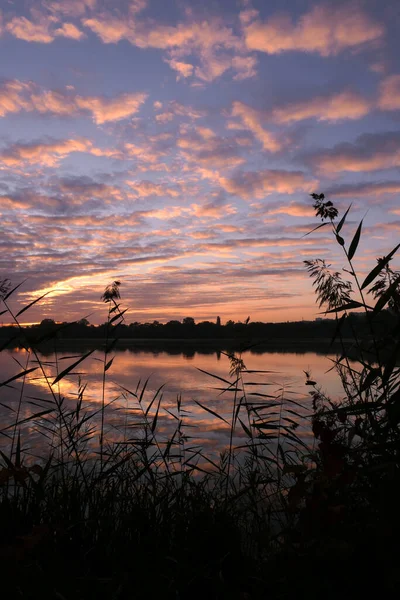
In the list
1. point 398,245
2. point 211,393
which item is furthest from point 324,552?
point 211,393

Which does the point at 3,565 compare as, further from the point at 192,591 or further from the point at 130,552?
the point at 192,591

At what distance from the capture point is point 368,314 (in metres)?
3.42

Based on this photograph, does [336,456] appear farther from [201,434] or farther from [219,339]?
[219,339]

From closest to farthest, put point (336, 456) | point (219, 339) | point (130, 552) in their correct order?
point (336, 456)
point (130, 552)
point (219, 339)

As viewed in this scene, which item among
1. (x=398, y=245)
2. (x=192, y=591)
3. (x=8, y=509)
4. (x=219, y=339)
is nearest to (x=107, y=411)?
(x=8, y=509)

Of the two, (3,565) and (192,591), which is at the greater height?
(3,565)

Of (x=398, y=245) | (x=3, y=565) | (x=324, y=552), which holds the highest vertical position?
(x=398, y=245)

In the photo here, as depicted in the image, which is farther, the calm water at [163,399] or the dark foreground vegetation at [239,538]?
the calm water at [163,399]

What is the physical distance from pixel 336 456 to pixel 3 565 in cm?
185

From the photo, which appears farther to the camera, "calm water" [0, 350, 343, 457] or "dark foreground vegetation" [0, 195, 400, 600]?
"calm water" [0, 350, 343, 457]

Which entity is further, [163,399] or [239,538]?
[163,399]

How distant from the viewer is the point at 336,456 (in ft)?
7.37

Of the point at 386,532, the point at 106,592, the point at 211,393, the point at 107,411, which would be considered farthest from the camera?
the point at 211,393

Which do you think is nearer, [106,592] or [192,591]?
[106,592]
